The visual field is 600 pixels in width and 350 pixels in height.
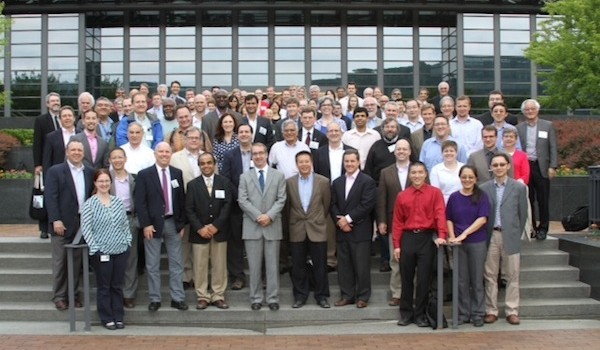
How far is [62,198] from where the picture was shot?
956cm

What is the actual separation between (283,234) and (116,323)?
2542 millimetres

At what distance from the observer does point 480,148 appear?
1086cm

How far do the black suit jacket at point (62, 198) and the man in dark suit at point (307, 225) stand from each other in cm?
285

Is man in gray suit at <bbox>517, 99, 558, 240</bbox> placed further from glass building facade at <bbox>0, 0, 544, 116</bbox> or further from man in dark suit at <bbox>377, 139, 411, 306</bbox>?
glass building facade at <bbox>0, 0, 544, 116</bbox>

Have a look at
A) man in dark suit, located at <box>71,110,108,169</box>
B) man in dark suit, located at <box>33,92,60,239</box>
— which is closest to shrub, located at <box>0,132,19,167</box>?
man in dark suit, located at <box>33,92,60,239</box>

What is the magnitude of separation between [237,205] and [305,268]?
4.19 ft

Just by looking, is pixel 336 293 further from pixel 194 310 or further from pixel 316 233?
pixel 194 310

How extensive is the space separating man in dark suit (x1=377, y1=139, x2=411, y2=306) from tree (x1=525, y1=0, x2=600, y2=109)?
15584 mm

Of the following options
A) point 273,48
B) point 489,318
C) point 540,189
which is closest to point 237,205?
point 489,318

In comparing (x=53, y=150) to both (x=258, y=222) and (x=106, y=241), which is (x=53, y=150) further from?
(x=258, y=222)

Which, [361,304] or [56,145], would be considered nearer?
[361,304]

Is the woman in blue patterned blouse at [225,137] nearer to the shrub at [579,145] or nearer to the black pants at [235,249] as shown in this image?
the black pants at [235,249]

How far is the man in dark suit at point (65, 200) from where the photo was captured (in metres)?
9.50

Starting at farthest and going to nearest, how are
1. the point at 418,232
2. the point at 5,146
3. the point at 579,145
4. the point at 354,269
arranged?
the point at 5,146, the point at 579,145, the point at 354,269, the point at 418,232
